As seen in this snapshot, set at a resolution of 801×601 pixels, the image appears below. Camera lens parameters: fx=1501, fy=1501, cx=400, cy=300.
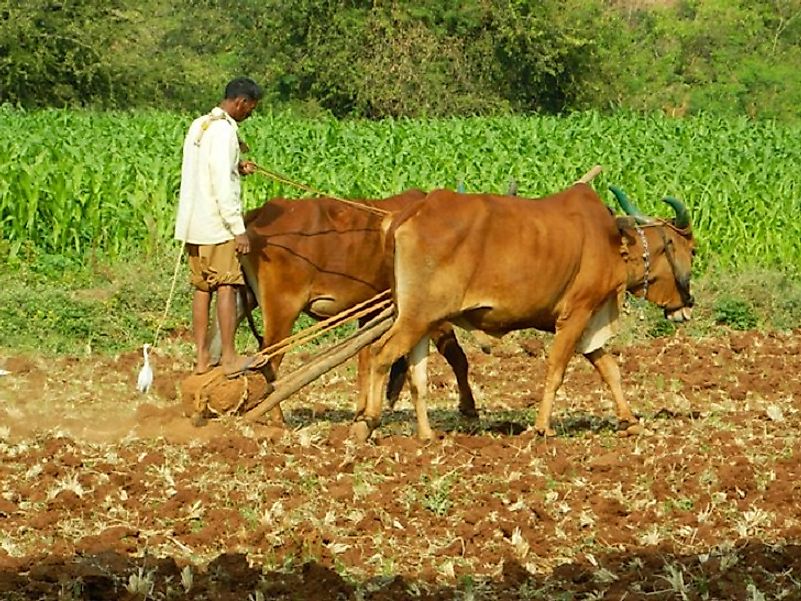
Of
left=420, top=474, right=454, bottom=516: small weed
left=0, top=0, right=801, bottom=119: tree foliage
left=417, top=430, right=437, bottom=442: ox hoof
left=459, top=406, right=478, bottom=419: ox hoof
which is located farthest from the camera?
left=0, top=0, right=801, bottom=119: tree foliage

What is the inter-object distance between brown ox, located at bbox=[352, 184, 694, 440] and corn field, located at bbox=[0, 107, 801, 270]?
695 cm

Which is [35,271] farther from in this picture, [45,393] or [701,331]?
[701,331]

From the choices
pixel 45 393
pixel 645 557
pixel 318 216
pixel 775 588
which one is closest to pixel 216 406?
pixel 318 216

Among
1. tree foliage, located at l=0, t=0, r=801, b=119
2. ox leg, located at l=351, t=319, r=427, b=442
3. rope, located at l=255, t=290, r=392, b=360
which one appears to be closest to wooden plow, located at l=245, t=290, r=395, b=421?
rope, located at l=255, t=290, r=392, b=360

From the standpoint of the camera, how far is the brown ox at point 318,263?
9984 mm

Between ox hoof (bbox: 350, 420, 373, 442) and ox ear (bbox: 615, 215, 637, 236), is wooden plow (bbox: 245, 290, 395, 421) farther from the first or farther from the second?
ox ear (bbox: 615, 215, 637, 236)

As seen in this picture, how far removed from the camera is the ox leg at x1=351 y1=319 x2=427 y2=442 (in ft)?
30.0

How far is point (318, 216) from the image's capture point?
1028 cm

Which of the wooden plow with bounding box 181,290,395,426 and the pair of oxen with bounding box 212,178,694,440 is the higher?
the pair of oxen with bounding box 212,178,694,440

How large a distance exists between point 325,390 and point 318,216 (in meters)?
2.18

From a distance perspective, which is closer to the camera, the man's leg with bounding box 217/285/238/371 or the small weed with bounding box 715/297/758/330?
the man's leg with bounding box 217/285/238/371

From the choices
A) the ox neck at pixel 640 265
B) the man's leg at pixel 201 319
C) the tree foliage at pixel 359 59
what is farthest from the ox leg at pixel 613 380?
the tree foliage at pixel 359 59

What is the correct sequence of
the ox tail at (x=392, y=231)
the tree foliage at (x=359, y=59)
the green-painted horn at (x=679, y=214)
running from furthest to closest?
the tree foliage at (x=359, y=59) < the green-painted horn at (x=679, y=214) < the ox tail at (x=392, y=231)

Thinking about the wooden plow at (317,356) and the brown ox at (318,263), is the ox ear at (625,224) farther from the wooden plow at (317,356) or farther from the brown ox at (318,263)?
the wooden plow at (317,356)
